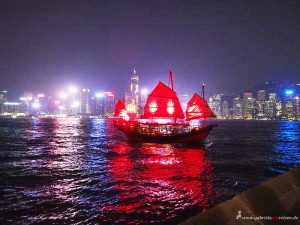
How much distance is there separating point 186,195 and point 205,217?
11499 mm

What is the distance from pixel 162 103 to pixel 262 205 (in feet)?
176

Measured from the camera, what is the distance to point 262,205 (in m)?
5.76

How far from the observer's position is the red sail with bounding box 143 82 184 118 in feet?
193

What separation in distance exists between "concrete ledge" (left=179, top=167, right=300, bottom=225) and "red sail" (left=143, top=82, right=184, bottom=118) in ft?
171

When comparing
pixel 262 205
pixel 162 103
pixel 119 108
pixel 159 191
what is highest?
pixel 162 103

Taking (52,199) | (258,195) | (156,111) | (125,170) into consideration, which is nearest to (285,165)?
(125,170)

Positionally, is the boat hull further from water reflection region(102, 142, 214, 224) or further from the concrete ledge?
the concrete ledge

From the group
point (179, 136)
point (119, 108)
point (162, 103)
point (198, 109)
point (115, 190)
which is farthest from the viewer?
point (119, 108)

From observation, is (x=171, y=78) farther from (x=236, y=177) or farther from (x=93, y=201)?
(x=93, y=201)

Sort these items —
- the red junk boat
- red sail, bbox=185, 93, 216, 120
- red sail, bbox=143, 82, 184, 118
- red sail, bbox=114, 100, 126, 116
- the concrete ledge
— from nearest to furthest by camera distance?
the concrete ledge < the red junk boat < red sail, bbox=143, 82, 184, 118 < red sail, bbox=185, 93, 216, 120 < red sail, bbox=114, 100, 126, 116

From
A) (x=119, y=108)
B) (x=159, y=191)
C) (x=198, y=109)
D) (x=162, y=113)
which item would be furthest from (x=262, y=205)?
(x=119, y=108)

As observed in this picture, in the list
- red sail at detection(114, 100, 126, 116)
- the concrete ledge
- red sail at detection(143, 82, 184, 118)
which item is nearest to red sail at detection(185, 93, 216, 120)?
red sail at detection(143, 82, 184, 118)

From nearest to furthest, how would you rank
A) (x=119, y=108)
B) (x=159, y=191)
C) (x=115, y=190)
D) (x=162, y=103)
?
(x=159, y=191)
(x=115, y=190)
(x=162, y=103)
(x=119, y=108)

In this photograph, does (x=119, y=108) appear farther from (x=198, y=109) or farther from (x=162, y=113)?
(x=198, y=109)
